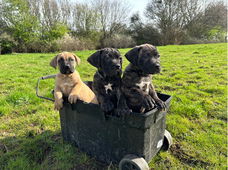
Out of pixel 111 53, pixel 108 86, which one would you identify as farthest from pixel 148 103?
pixel 111 53

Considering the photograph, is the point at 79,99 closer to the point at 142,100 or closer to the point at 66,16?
the point at 142,100

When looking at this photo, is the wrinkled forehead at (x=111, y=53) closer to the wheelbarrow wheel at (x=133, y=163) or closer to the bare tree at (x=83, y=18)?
the wheelbarrow wheel at (x=133, y=163)

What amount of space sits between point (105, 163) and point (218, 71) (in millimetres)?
6441

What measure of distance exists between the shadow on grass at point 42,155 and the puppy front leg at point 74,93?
832 mm

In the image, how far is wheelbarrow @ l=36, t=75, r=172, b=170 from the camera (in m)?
1.84

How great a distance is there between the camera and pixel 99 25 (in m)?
27.5

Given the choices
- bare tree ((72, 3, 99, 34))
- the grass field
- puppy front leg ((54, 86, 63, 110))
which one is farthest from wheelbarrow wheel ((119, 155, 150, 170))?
bare tree ((72, 3, 99, 34))

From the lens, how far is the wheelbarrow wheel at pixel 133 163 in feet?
6.08

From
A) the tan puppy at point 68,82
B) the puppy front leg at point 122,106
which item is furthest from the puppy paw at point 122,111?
the tan puppy at point 68,82

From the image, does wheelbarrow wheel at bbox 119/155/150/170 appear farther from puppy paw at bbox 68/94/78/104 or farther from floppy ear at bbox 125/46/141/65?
floppy ear at bbox 125/46/141/65

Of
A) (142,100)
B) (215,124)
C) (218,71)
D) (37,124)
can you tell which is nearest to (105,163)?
(142,100)

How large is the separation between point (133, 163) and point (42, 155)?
4.61 ft

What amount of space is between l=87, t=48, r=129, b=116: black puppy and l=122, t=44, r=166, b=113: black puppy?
0.13 metres

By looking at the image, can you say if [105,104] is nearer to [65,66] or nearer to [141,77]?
[141,77]
